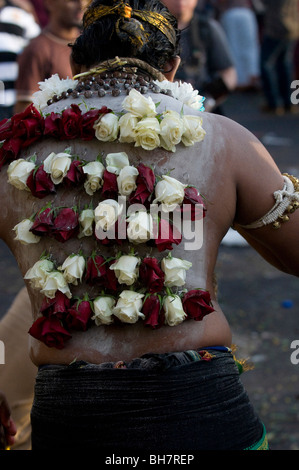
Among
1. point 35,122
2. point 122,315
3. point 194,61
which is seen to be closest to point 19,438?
point 122,315

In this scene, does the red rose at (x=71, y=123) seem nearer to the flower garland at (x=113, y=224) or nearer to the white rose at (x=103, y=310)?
the flower garland at (x=113, y=224)

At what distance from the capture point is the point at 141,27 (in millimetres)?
2154

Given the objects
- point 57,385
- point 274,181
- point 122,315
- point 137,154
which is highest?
point 137,154

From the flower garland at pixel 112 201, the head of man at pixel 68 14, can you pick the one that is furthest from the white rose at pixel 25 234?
the head of man at pixel 68 14

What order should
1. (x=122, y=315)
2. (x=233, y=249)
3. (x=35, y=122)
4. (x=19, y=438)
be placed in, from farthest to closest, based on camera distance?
(x=233, y=249) → (x=19, y=438) → (x=35, y=122) → (x=122, y=315)

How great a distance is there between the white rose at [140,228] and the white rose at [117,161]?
0.48ft

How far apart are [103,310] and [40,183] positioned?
1.29ft

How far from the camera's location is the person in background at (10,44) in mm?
A: 5836

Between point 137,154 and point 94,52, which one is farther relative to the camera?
point 94,52

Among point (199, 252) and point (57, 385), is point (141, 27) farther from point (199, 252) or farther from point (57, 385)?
point (57, 385)

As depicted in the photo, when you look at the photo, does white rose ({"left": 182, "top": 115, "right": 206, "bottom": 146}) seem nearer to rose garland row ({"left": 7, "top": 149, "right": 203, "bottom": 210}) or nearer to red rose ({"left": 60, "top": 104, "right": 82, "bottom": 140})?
rose garland row ({"left": 7, "top": 149, "right": 203, "bottom": 210})

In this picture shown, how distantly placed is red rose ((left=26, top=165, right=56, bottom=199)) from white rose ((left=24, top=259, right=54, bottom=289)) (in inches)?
7.6

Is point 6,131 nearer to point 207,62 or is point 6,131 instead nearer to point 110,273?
point 110,273

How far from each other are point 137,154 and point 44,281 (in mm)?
437
